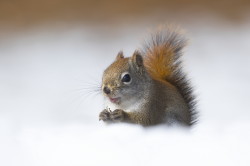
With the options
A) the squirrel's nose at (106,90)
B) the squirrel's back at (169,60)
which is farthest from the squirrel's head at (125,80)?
the squirrel's back at (169,60)

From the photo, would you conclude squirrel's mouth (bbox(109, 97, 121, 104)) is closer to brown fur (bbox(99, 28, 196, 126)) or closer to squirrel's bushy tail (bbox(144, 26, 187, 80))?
brown fur (bbox(99, 28, 196, 126))

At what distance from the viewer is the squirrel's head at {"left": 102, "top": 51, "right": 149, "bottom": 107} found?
4.47 ft

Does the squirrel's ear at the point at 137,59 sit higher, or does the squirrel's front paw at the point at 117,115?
the squirrel's ear at the point at 137,59

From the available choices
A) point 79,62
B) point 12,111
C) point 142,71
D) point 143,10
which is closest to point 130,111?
point 142,71

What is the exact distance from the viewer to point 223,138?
4.52 ft

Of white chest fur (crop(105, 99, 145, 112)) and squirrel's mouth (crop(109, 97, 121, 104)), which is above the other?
squirrel's mouth (crop(109, 97, 121, 104))

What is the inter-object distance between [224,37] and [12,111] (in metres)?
0.90

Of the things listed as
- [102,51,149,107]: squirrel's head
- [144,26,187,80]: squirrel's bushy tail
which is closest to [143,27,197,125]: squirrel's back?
[144,26,187,80]: squirrel's bushy tail

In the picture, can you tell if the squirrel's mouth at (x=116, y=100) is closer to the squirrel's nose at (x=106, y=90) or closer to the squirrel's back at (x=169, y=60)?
the squirrel's nose at (x=106, y=90)

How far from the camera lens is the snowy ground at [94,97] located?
1317 mm

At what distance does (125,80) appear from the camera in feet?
4.52

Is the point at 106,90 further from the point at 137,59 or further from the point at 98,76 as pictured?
the point at 98,76

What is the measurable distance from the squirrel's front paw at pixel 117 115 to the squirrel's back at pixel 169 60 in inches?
8.3

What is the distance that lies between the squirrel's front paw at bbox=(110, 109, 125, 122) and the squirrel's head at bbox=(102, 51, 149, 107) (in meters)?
0.03
